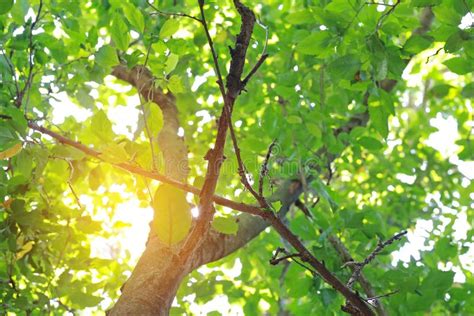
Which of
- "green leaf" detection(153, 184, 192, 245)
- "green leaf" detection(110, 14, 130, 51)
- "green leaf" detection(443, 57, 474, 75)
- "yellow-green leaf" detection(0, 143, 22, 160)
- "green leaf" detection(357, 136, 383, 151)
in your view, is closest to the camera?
"green leaf" detection(153, 184, 192, 245)

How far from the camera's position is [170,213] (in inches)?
37.6

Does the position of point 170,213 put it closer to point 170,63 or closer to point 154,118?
point 154,118

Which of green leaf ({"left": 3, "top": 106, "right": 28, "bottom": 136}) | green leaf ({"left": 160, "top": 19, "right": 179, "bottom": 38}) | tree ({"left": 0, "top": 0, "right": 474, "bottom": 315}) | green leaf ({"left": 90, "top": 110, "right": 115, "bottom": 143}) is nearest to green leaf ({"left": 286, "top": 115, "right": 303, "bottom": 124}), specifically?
tree ({"left": 0, "top": 0, "right": 474, "bottom": 315})

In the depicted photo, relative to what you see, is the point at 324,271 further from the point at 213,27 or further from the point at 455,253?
the point at 213,27

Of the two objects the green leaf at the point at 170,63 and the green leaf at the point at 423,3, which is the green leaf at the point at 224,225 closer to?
the green leaf at the point at 170,63

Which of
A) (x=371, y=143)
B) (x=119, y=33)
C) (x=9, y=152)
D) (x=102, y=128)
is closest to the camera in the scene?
(x=102, y=128)

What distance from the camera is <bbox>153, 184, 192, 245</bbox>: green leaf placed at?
0.94 metres

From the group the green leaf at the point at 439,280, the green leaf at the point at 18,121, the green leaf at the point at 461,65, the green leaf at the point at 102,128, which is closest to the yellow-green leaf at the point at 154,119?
the green leaf at the point at 102,128

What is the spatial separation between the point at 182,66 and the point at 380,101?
0.80m

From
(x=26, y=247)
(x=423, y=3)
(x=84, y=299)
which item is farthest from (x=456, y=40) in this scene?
(x=26, y=247)

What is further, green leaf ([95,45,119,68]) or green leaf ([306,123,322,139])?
green leaf ([306,123,322,139])

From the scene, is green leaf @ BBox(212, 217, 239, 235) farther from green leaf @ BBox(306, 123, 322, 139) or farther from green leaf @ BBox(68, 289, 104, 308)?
green leaf @ BBox(306, 123, 322, 139)

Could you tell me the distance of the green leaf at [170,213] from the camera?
3.09ft

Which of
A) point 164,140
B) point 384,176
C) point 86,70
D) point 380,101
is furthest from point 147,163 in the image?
point 384,176
